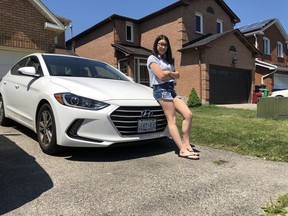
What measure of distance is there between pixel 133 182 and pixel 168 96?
5.20 feet

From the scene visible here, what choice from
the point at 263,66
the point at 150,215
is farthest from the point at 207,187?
the point at 263,66

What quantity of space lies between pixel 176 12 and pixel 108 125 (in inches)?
709

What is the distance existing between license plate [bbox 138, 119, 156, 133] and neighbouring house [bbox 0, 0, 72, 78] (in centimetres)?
750

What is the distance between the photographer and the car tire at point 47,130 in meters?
4.25

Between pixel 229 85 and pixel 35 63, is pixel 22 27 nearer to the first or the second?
pixel 35 63

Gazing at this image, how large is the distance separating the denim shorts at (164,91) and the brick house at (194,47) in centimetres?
1423

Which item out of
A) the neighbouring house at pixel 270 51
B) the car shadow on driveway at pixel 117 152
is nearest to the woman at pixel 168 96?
the car shadow on driveway at pixel 117 152

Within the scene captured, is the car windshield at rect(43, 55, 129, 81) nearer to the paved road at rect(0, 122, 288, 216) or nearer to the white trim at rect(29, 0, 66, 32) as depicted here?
the paved road at rect(0, 122, 288, 216)

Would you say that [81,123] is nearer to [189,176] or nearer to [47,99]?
[47,99]

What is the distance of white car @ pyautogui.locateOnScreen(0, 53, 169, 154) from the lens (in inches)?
160

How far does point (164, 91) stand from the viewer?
15.1 ft

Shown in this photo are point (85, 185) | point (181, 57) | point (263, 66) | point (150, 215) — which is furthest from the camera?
point (263, 66)

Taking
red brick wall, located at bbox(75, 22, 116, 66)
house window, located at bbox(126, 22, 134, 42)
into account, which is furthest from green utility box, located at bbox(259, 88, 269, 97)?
red brick wall, located at bbox(75, 22, 116, 66)

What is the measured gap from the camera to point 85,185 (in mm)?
3342
